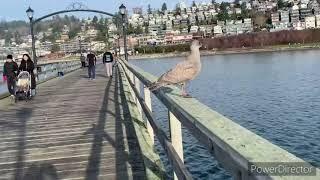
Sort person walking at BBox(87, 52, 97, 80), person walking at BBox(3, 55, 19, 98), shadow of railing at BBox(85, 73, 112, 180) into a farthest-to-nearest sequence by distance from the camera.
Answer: person walking at BBox(87, 52, 97, 80), person walking at BBox(3, 55, 19, 98), shadow of railing at BBox(85, 73, 112, 180)

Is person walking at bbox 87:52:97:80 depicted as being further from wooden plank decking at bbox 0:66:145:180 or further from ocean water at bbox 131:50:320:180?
wooden plank decking at bbox 0:66:145:180

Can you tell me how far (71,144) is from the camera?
336 inches

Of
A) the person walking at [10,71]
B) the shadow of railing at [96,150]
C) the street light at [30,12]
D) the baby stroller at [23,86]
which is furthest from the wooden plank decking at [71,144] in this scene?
the street light at [30,12]

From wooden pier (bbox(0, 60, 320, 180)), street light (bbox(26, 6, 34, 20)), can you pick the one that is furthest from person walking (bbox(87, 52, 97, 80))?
wooden pier (bbox(0, 60, 320, 180))

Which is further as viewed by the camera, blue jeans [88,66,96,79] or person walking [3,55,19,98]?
blue jeans [88,66,96,79]

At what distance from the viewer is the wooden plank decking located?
668 centimetres

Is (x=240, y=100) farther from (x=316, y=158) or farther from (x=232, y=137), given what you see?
(x=232, y=137)

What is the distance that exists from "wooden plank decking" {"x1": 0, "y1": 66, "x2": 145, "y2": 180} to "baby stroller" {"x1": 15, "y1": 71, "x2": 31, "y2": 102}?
3390mm

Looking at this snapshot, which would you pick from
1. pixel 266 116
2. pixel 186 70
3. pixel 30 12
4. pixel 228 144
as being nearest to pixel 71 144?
pixel 186 70

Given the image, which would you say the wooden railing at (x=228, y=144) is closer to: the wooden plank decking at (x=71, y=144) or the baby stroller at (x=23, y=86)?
the wooden plank decking at (x=71, y=144)

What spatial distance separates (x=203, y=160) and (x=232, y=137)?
1324 centimetres

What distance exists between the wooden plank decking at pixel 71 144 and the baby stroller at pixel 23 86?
11.1ft

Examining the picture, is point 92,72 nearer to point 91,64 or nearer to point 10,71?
point 91,64

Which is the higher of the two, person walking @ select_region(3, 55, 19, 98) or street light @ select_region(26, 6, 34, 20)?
street light @ select_region(26, 6, 34, 20)
